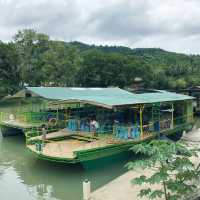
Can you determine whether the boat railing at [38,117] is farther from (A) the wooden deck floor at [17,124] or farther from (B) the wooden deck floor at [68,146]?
(B) the wooden deck floor at [68,146]

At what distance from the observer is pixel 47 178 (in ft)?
39.7

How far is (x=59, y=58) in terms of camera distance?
4234 cm

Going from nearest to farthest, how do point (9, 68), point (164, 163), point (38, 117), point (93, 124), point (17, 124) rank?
point (164, 163) → point (93, 124) → point (17, 124) → point (38, 117) → point (9, 68)

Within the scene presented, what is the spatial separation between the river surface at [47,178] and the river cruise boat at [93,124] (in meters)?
0.68

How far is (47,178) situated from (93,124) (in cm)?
376

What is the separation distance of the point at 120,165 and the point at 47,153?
3069 mm

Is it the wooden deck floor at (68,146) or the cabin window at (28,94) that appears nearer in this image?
the wooden deck floor at (68,146)

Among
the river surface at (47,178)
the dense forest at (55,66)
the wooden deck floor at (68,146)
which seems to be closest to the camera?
the river surface at (47,178)

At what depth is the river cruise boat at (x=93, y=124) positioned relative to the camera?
1271cm

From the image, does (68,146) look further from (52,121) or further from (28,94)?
(28,94)

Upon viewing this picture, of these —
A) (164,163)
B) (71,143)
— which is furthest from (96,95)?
(164,163)

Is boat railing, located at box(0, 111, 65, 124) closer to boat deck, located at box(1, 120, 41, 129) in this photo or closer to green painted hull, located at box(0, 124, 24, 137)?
boat deck, located at box(1, 120, 41, 129)

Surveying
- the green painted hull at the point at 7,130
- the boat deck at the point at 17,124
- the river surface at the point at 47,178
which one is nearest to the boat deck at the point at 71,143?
the river surface at the point at 47,178

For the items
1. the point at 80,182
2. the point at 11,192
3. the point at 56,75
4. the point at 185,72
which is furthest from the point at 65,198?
the point at 185,72
